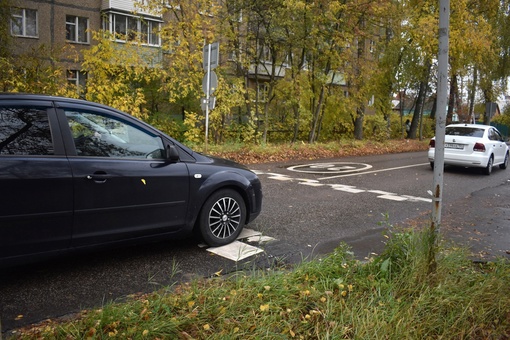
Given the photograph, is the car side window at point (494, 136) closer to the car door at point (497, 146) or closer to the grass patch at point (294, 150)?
the car door at point (497, 146)

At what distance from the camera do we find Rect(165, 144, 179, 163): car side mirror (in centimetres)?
498

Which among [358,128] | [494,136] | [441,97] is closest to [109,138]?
[441,97]

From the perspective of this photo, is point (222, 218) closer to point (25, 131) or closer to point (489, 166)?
point (25, 131)

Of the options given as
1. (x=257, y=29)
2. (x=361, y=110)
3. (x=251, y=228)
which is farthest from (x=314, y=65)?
(x=251, y=228)

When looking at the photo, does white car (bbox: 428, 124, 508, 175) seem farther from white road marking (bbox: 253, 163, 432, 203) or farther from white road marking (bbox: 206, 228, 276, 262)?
white road marking (bbox: 206, 228, 276, 262)

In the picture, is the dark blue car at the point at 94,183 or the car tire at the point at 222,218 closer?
the dark blue car at the point at 94,183

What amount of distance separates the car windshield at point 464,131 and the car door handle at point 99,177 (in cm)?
1291

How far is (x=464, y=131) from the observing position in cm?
1470

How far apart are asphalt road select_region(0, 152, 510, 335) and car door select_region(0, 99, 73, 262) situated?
0.49 m

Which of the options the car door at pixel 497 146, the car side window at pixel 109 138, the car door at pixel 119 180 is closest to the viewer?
the car door at pixel 119 180

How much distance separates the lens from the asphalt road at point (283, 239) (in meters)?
4.09

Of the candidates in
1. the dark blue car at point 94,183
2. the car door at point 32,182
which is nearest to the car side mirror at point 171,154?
the dark blue car at point 94,183

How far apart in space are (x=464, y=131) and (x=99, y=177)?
13225mm

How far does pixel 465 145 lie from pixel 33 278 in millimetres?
13220
